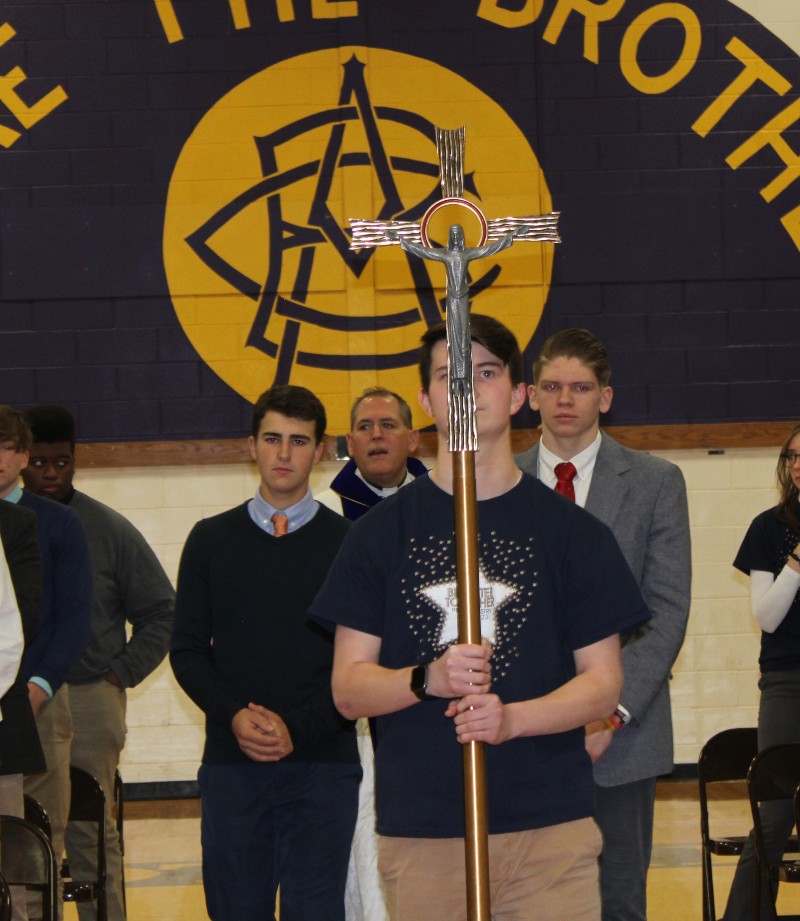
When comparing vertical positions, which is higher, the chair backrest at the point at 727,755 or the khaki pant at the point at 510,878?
the khaki pant at the point at 510,878

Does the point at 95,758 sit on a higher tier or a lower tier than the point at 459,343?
lower

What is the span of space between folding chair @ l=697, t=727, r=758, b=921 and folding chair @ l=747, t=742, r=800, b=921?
0.98 feet

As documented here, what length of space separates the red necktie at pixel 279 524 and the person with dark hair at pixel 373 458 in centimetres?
92

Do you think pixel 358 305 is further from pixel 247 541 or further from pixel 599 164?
pixel 247 541

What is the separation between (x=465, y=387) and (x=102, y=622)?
3.14 metres

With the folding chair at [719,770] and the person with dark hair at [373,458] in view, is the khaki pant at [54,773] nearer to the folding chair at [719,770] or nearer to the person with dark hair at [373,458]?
the person with dark hair at [373,458]

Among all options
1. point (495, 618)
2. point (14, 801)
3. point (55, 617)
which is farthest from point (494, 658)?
point (55, 617)

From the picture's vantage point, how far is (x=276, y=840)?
11.8 feet

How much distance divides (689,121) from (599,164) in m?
0.59

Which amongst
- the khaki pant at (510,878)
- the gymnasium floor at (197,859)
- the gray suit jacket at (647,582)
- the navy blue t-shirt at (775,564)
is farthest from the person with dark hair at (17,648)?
the navy blue t-shirt at (775,564)

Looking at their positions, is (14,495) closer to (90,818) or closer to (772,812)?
(90,818)

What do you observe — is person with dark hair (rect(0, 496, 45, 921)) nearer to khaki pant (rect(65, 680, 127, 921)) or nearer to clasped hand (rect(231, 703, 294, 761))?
clasped hand (rect(231, 703, 294, 761))

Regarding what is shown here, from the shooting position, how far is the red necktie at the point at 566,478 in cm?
346

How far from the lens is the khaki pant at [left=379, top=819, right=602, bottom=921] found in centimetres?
231
